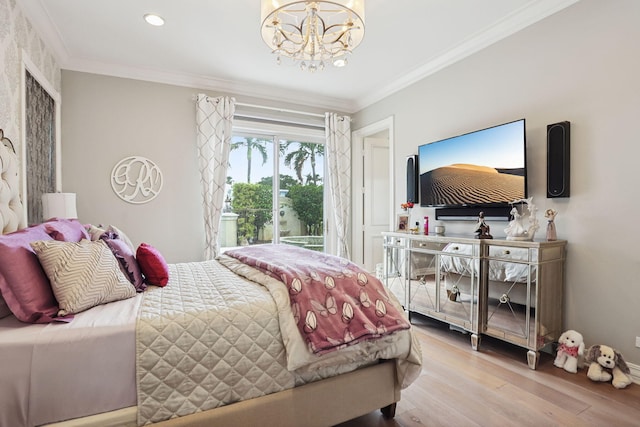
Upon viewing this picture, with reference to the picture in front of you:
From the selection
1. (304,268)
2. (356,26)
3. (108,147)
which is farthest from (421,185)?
(108,147)

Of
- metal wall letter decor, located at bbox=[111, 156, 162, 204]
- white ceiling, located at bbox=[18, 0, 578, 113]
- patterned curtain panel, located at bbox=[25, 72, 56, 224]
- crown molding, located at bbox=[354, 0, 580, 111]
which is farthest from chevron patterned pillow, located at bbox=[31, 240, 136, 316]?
crown molding, located at bbox=[354, 0, 580, 111]

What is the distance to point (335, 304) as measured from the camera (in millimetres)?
1567

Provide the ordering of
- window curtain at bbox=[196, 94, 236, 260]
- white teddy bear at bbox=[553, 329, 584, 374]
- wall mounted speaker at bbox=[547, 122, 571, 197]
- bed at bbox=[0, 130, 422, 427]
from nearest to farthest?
bed at bbox=[0, 130, 422, 427]
white teddy bear at bbox=[553, 329, 584, 374]
wall mounted speaker at bbox=[547, 122, 571, 197]
window curtain at bbox=[196, 94, 236, 260]

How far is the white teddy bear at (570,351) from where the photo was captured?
221 cm

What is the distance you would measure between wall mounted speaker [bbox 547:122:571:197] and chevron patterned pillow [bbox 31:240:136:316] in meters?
2.91

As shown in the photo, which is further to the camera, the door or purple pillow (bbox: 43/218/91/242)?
the door

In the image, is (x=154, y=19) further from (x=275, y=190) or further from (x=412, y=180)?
(x=412, y=180)

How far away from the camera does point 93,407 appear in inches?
45.4

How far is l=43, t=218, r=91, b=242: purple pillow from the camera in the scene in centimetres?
167

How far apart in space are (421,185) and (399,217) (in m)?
0.49

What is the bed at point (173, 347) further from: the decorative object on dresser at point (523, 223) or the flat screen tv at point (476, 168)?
the flat screen tv at point (476, 168)

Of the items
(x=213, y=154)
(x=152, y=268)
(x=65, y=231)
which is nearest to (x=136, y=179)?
(x=213, y=154)

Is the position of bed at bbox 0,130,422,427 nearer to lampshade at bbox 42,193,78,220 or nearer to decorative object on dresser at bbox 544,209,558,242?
lampshade at bbox 42,193,78,220

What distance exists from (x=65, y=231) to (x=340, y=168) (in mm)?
3507
